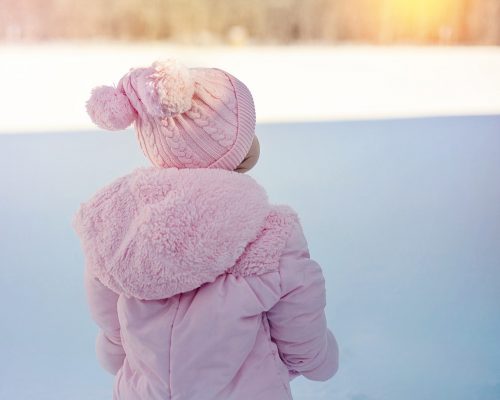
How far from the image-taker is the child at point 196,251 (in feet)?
2.39

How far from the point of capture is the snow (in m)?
1.48

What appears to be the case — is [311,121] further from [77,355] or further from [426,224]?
[77,355]

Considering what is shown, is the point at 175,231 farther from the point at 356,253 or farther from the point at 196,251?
the point at 356,253

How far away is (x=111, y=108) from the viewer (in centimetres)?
78

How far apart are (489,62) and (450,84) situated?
82 centimetres

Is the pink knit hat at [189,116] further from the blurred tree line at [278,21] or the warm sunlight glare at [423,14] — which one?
the warm sunlight glare at [423,14]

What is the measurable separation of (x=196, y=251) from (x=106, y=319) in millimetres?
204

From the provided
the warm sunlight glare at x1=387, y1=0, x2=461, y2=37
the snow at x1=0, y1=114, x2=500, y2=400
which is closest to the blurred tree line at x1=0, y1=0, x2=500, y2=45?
the warm sunlight glare at x1=387, y1=0, x2=461, y2=37

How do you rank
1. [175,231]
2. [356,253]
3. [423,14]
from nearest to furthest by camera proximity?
[175,231] → [356,253] → [423,14]

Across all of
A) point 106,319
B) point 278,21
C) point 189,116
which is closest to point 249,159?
point 189,116

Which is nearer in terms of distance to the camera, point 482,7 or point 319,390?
point 319,390

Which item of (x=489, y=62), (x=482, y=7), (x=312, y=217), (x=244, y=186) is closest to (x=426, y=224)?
(x=312, y=217)

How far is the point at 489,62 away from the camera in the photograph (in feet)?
17.0

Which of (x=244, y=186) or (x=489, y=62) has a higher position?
(x=244, y=186)
